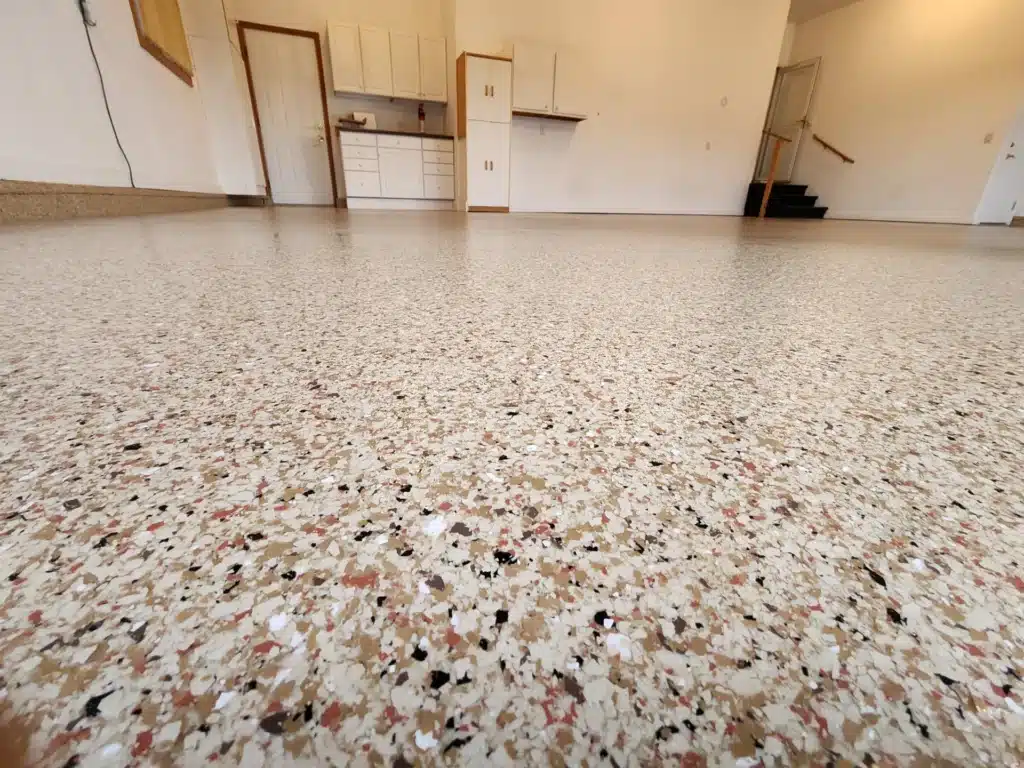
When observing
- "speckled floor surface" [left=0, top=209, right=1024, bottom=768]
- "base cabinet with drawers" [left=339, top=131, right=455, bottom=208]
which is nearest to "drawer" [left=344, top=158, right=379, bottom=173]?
"base cabinet with drawers" [left=339, top=131, right=455, bottom=208]

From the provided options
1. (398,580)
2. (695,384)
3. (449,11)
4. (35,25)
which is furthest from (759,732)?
(449,11)

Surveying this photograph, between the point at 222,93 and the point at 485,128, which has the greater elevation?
A: the point at 222,93

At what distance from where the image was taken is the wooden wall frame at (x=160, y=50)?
124 inches

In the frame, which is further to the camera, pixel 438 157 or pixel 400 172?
pixel 438 157

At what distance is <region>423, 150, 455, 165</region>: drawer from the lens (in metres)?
6.30

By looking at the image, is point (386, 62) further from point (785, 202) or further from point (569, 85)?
point (785, 202)

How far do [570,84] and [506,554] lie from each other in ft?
24.4

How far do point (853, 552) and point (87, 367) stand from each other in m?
0.67

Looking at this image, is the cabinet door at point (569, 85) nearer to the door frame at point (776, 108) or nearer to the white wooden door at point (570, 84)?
the white wooden door at point (570, 84)

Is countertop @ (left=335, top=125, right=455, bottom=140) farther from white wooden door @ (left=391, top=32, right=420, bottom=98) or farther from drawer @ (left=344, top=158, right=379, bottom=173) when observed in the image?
white wooden door @ (left=391, top=32, right=420, bottom=98)

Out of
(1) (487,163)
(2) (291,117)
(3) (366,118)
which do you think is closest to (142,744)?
(1) (487,163)

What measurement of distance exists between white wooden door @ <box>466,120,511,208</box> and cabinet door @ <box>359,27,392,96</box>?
1.55 m

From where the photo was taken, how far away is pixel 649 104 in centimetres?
690

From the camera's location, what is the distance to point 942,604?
8.3 inches
